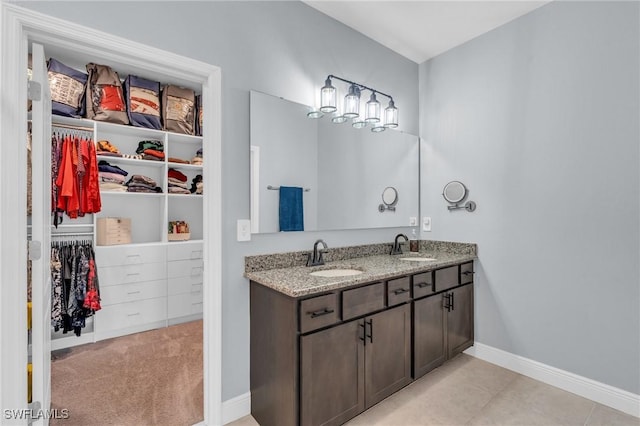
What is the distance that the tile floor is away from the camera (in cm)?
190

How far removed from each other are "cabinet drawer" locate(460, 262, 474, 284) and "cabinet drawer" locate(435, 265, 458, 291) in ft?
0.32

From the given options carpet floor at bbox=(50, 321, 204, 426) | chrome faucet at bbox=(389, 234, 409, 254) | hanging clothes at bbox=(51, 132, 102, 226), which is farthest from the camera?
chrome faucet at bbox=(389, 234, 409, 254)

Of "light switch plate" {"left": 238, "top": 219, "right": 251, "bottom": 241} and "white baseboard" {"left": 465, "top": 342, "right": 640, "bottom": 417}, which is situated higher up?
"light switch plate" {"left": 238, "top": 219, "right": 251, "bottom": 241}

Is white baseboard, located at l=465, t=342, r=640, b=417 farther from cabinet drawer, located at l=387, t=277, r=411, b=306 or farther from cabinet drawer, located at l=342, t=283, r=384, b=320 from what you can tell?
cabinet drawer, located at l=342, t=283, r=384, b=320

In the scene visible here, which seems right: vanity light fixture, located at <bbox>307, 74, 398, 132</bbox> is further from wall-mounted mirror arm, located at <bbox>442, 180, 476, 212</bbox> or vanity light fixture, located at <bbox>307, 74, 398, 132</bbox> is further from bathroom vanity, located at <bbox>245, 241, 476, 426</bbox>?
bathroom vanity, located at <bbox>245, 241, 476, 426</bbox>

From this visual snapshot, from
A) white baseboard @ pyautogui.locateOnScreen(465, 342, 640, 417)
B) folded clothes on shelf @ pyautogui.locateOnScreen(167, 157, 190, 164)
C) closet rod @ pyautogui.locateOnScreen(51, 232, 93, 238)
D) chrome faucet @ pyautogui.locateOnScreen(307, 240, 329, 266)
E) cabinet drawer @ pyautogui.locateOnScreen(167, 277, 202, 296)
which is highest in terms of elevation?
folded clothes on shelf @ pyautogui.locateOnScreen(167, 157, 190, 164)

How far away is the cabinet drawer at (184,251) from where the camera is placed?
3.57 metres

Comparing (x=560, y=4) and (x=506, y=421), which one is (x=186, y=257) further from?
(x=560, y=4)

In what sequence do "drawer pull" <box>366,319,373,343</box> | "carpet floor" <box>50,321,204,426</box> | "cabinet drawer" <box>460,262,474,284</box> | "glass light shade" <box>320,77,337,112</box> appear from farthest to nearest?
1. "cabinet drawer" <box>460,262,474,284</box>
2. "glass light shade" <box>320,77,337,112</box>
3. "carpet floor" <box>50,321,204,426</box>
4. "drawer pull" <box>366,319,373,343</box>

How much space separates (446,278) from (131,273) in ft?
10.1

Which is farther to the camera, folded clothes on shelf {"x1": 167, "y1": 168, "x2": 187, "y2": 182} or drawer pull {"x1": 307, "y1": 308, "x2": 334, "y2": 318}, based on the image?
folded clothes on shelf {"x1": 167, "y1": 168, "x2": 187, "y2": 182}

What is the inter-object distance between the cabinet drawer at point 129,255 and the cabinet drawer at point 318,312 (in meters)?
2.55

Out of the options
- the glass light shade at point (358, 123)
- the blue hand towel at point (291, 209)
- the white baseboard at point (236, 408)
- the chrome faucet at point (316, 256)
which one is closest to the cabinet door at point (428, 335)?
the chrome faucet at point (316, 256)

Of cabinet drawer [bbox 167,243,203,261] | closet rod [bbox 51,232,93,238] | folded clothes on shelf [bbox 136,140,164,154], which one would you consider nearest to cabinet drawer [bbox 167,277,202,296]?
cabinet drawer [bbox 167,243,203,261]
